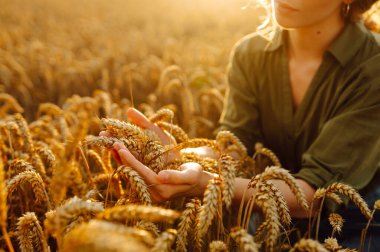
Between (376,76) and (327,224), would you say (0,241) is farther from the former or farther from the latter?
(376,76)

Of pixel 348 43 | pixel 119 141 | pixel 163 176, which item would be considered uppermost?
pixel 348 43

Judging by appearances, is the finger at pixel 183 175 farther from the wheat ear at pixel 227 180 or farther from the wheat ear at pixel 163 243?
the wheat ear at pixel 163 243

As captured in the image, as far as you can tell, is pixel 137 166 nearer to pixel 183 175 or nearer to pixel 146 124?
pixel 183 175

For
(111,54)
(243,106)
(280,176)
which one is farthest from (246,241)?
(111,54)

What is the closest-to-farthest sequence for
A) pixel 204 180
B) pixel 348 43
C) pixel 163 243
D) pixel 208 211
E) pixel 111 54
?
1. pixel 163 243
2. pixel 208 211
3. pixel 204 180
4. pixel 348 43
5. pixel 111 54

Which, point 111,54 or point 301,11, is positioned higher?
point 301,11

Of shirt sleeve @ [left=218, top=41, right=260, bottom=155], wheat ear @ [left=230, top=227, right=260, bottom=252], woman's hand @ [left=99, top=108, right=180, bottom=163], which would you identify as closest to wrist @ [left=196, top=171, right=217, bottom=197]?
woman's hand @ [left=99, top=108, right=180, bottom=163]

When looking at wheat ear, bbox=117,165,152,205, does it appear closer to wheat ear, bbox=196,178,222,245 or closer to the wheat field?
the wheat field
